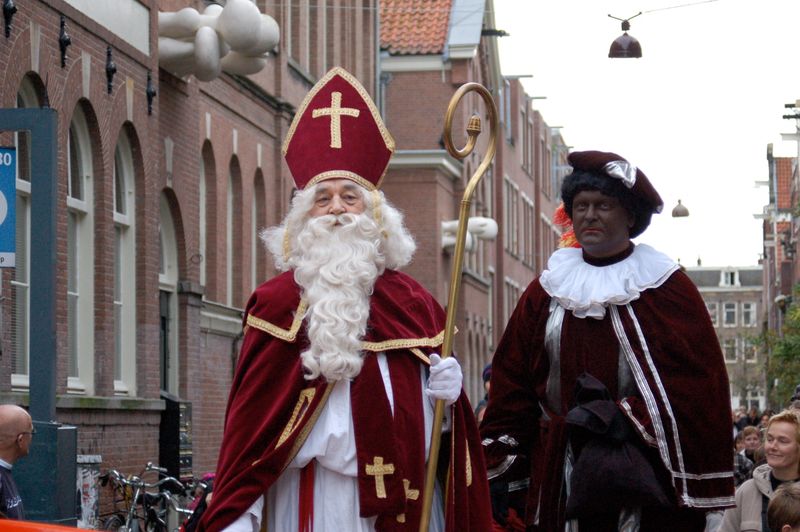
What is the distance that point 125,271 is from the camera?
1997 centimetres

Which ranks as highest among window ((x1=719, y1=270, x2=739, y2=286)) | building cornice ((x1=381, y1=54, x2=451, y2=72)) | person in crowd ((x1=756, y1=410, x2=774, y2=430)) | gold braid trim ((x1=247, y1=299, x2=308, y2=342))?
window ((x1=719, y1=270, x2=739, y2=286))

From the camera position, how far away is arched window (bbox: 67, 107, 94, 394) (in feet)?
60.0

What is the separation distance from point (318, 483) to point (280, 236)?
0.99m

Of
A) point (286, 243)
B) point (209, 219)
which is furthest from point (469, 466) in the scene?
point (209, 219)

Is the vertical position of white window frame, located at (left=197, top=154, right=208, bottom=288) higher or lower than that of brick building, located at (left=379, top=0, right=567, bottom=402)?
lower

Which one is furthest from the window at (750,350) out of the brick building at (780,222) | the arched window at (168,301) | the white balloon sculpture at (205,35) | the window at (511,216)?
the white balloon sculpture at (205,35)

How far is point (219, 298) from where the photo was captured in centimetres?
2494

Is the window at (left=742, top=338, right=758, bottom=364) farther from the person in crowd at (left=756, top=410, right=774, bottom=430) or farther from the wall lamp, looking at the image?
the wall lamp

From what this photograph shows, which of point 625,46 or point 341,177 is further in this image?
Result: point 625,46

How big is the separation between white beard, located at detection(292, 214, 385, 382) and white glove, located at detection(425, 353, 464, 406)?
0.26 meters

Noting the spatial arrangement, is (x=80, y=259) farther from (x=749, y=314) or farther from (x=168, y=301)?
(x=749, y=314)

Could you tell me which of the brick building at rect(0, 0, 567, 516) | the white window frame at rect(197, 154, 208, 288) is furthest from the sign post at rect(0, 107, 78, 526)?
the white window frame at rect(197, 154, 208, 288)

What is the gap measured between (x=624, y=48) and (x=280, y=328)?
59.2ft

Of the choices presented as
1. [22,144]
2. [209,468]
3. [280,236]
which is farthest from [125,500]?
[280,236]
